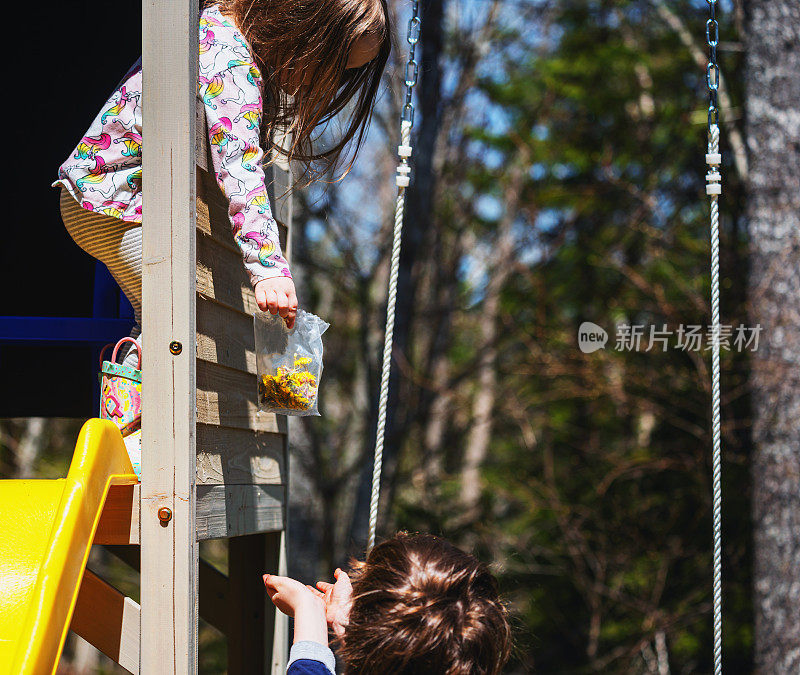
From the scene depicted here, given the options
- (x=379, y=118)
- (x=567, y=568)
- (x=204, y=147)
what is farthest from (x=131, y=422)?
(x=379, y=118)

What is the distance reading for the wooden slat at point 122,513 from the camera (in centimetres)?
162

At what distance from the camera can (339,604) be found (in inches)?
58.6

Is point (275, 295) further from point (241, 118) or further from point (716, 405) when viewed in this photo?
point (716, 405)

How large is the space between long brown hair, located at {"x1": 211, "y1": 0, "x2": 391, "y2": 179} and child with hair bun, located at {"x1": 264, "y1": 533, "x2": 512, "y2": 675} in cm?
95

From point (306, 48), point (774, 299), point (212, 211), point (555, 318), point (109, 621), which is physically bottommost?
point (109, 621)

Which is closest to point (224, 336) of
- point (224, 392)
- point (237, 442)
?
point (224, 392)

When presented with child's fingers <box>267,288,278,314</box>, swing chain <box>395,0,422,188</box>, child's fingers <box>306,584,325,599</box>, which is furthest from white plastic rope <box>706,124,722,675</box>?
child's fingers <box>267,288,278,314</box>

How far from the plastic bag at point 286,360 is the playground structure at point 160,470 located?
0.10 metres

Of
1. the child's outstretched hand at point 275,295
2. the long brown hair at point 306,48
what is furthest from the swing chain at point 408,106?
the child's outstretched hand at point 275,295

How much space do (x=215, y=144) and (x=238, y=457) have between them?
0.75 m

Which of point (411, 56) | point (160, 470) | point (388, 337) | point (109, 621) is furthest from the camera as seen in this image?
point (411, 56)

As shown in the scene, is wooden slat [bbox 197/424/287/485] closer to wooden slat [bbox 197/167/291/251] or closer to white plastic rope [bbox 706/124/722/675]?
wooden slat [bbox 197/167/291/251]

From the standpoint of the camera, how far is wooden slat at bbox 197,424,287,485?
5.76 feet

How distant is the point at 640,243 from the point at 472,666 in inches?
245
